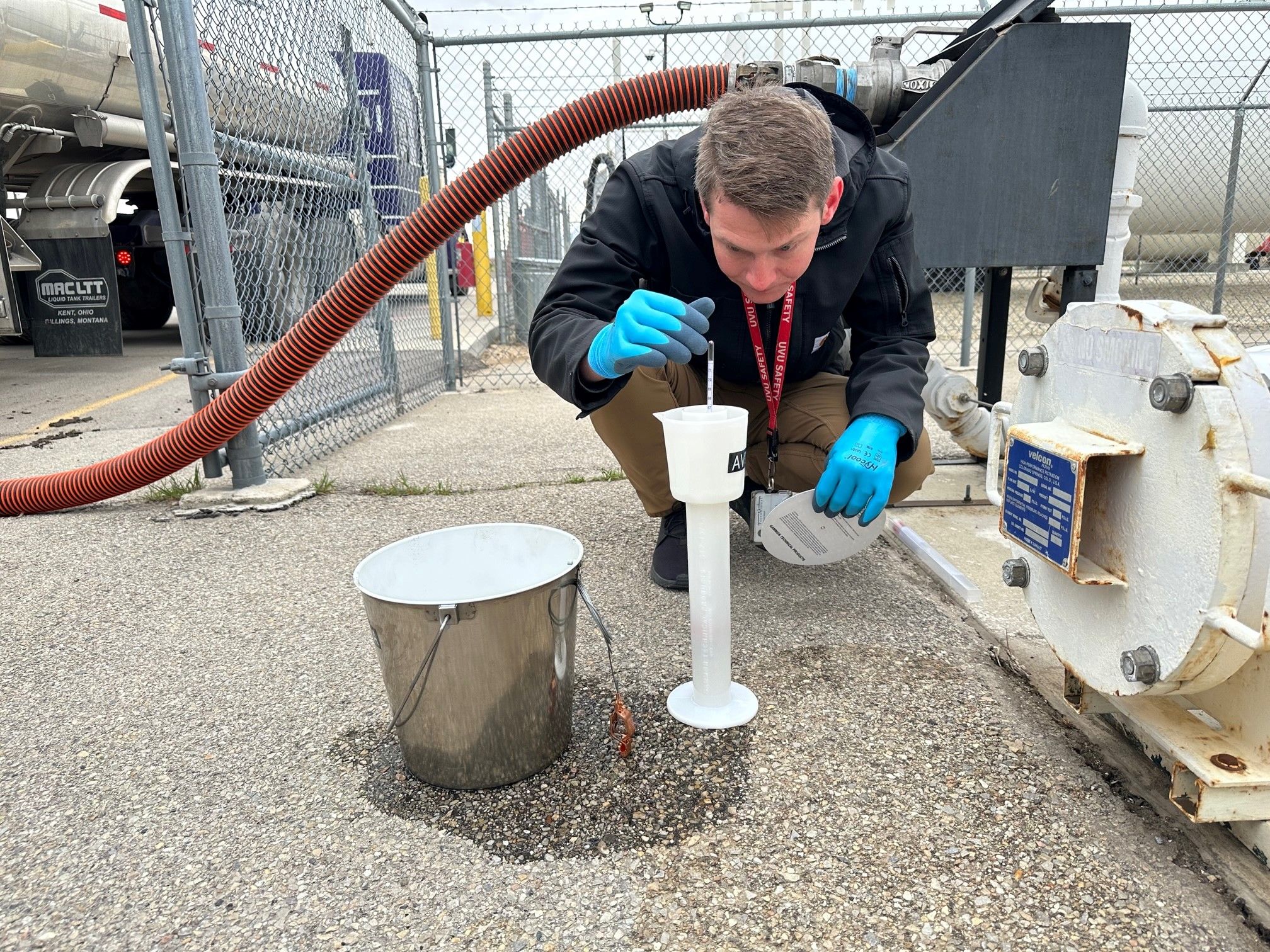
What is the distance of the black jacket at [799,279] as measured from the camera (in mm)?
1915

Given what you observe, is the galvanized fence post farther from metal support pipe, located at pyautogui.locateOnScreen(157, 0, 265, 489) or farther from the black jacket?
metal support pipe, located at pyautogui.locateOnScreen(157, 0, 265, 489)

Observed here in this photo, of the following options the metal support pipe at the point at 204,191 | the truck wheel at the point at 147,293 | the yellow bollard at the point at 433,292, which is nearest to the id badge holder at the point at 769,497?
the metal support pipe at the point at 204,191

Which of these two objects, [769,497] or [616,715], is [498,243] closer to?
[769,497]

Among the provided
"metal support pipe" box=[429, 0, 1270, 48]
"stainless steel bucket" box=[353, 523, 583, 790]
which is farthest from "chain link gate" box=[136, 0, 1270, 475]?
"stainless steel bucket" box=[353, 523, 583, 790]

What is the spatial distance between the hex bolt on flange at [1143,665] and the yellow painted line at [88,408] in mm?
4788

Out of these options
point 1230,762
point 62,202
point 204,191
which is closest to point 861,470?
point 1230,762

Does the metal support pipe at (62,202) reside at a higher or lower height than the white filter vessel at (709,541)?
higher

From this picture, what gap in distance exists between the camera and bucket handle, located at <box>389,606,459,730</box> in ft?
4.19

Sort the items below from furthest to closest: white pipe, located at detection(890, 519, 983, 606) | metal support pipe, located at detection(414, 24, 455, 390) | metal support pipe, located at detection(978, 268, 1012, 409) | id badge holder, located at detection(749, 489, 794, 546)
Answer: metal support pipe, located at detection(414, 24, 455, 390) < metal support pipe, located at detection(978, 268, 1012, 409) < white pipe, located at detection(890, 519, 983, 606) < id badge holder, located at detection(749, 489, 794, 546)

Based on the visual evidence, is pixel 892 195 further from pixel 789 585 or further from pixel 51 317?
pixel 51 317

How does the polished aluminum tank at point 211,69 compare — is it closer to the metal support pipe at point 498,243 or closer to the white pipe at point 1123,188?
the metal support pipe at point 498,243

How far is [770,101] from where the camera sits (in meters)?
1.60

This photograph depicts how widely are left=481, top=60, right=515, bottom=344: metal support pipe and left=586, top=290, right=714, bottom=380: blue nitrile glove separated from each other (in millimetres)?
2251

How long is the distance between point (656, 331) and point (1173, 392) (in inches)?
31.3
